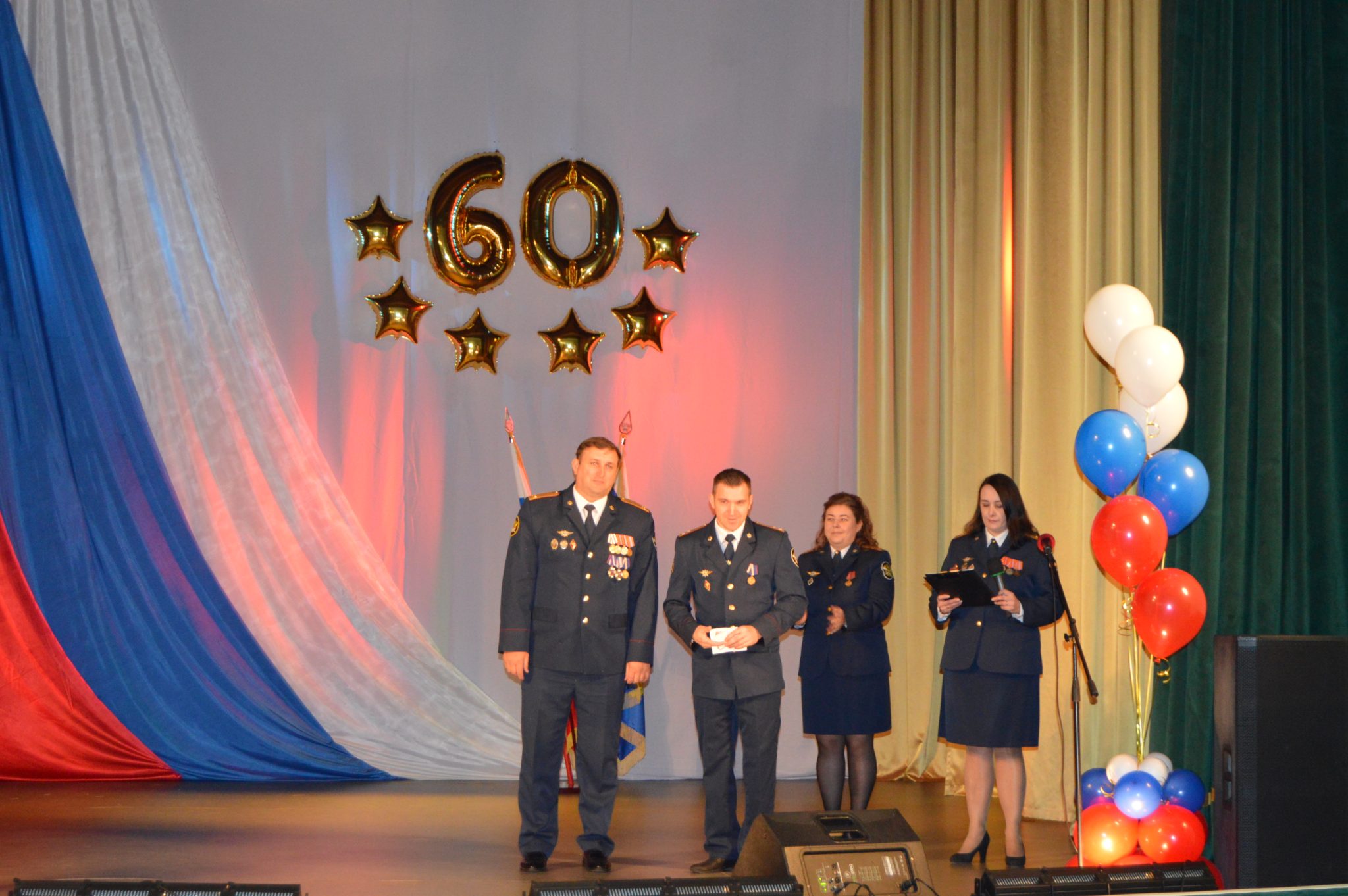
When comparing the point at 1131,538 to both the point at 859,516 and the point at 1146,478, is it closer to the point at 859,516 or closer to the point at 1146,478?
the point at 1146,478

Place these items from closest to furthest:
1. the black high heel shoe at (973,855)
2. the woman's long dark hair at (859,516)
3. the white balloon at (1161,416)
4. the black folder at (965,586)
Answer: the black folder at (965,586), the black high heel shoe at (973,855), the white balloon at (1161,416), the woman's long dark hair at (859,516)

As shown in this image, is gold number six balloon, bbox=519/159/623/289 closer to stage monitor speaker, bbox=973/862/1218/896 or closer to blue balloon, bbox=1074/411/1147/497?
blue balloon, bbox=1074/411/1147/497

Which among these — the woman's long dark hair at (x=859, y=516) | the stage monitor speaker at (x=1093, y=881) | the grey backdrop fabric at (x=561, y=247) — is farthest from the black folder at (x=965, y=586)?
the grey backdrop fabric at (x=561, y=247)

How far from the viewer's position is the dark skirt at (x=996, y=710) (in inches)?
155

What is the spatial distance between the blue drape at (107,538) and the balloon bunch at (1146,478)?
354 cm

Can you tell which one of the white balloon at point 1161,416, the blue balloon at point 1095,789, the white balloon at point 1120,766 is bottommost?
the blue balloon at point 1095,789

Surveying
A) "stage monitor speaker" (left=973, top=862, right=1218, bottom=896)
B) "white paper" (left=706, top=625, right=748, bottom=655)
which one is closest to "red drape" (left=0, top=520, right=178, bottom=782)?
"white paper" (left=706, top=625, right=748, bottom=655)

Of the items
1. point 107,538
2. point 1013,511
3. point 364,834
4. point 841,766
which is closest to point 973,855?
point 841,766

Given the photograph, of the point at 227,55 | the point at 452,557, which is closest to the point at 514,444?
the point at 452,557

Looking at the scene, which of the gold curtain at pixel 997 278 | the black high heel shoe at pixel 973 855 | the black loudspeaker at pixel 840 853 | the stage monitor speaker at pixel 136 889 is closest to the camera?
the stage monitor speaker at pixel 136 889

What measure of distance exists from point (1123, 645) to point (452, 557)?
125 inches

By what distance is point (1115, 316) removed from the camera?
166 inches

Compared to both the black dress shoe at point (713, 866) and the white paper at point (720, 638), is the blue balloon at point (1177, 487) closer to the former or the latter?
the white paper at point (720, 638)

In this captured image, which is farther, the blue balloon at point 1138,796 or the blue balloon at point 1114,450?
the blue balloon at point 1114,450
